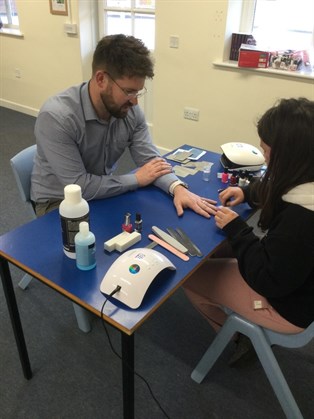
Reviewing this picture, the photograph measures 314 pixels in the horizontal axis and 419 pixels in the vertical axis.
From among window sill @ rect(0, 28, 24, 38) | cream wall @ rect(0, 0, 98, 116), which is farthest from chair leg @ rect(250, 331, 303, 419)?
window sill @ rect(0, 28, 24, 38)

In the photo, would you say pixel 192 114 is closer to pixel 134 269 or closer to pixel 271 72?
pixel 271 72

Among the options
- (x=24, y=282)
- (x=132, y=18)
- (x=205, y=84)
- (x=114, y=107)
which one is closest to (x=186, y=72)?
(x=205, y=84)

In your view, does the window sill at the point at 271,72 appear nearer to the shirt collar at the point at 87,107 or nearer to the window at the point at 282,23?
the window at the point at 282,23

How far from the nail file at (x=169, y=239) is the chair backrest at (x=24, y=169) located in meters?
0.71

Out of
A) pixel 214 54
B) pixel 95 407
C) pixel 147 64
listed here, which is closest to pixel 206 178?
pixel 147 64

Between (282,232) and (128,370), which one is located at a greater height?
(282,232)

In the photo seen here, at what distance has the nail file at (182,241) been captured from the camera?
44.9 inches

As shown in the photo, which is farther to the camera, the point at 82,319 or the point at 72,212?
the point at 82,319

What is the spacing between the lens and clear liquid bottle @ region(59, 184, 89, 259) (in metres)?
1.01

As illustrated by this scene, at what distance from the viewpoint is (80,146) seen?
4.97 feet

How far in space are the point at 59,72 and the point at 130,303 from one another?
3.83m

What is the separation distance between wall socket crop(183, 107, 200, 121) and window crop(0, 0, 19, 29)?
107 inches

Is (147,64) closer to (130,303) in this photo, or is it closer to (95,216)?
(95,216)

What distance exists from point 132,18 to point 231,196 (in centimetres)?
286
